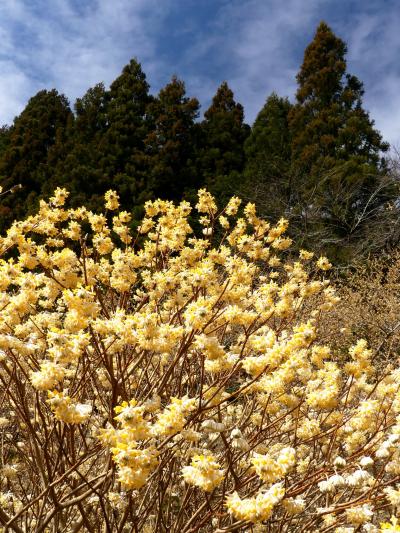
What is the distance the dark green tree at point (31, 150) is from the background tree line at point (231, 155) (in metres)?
0.05

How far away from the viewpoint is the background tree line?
1455 cm

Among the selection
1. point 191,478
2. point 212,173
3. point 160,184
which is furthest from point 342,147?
point 191,478

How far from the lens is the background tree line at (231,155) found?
1455 cm

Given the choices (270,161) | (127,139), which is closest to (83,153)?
(127,139)

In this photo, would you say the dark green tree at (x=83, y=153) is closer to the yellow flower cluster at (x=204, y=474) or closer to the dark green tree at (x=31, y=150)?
the dark green tree at (x=31, y=150)

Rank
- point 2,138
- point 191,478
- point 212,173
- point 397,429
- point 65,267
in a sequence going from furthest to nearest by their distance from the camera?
point 2,138
point 212,173
point 65,267
point 397,429
point 191,478

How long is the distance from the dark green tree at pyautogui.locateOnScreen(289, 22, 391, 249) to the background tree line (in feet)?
0.13

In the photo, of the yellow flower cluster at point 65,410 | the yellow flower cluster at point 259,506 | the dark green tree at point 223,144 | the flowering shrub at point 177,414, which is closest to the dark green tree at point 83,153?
the dark green tree at point 223,144

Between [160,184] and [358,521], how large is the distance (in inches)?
597

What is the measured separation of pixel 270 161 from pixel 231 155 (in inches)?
99.4

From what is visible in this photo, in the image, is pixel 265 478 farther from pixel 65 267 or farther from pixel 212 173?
pixel 212 173

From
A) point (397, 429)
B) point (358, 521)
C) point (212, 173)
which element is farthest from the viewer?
point (212, 173)

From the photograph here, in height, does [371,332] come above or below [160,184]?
below

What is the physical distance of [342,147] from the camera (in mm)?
16516
